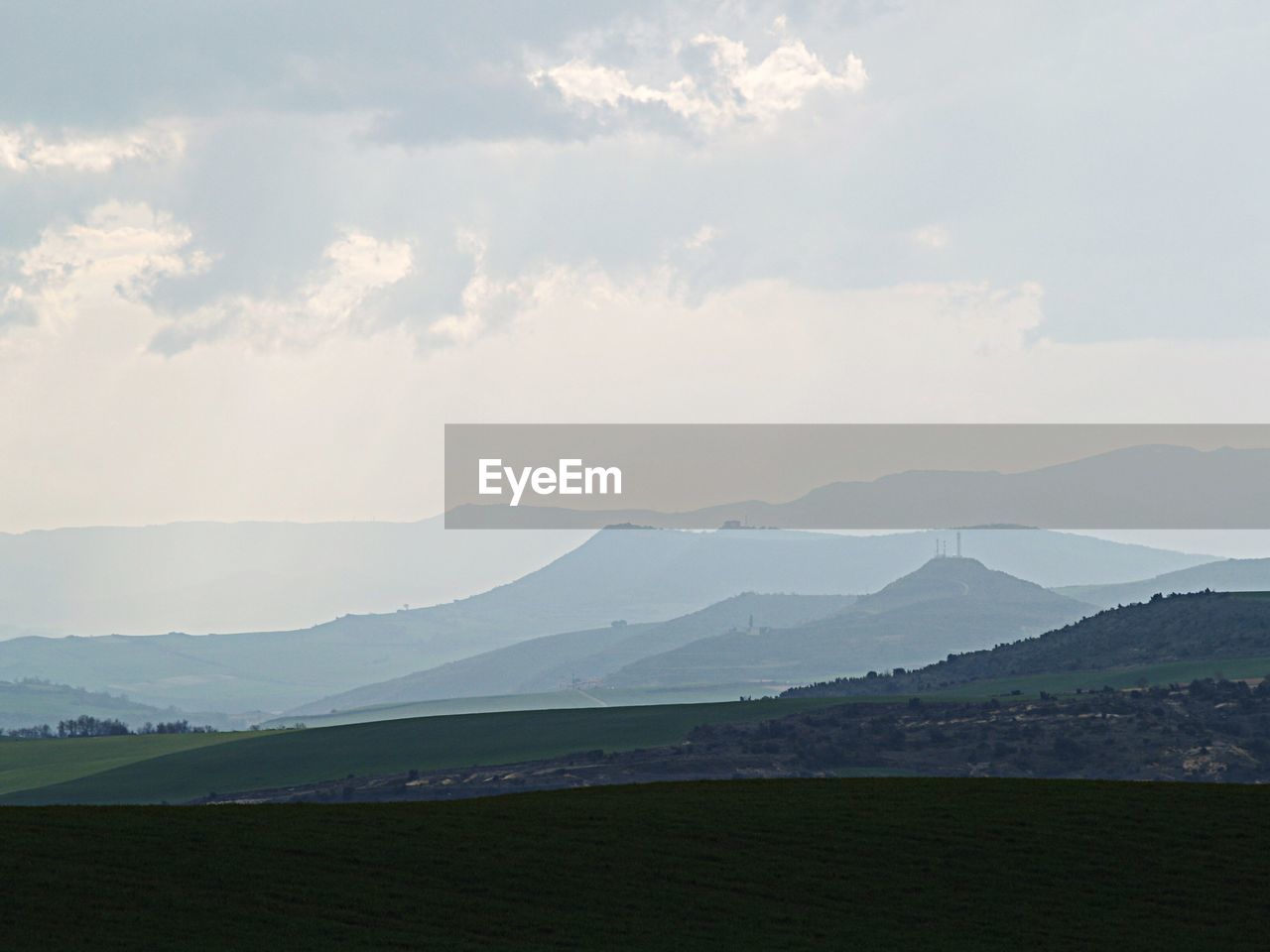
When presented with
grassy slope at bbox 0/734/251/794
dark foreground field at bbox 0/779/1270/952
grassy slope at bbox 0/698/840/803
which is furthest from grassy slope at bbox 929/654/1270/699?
dark foreground field at bbox 0/779/1270/952

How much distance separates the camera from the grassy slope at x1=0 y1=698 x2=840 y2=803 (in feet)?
518

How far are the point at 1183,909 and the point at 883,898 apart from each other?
30.9 ft

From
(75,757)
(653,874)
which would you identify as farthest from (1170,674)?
(653,874)

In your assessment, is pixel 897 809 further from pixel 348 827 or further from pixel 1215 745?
pixel 1215 745

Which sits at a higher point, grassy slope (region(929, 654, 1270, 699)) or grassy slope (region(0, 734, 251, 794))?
grassy slope (region(929, 654, 1270, 699))

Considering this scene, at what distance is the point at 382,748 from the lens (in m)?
172

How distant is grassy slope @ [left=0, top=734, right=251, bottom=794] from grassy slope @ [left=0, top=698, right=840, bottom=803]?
101 centimetres

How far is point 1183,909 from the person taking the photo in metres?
50.7

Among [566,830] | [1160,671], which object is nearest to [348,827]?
[566,830]

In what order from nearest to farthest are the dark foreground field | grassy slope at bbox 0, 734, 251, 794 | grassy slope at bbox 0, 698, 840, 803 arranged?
the dark foreground field < grassy slope at bbox 0, 698, 840, 803 < grassy slope at bbox 0, 734, 251, 794

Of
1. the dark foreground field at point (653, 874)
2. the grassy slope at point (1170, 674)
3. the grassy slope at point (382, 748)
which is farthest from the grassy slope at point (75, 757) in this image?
the dark foreground field at point (653, 874)

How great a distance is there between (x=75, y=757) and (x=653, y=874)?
499ft

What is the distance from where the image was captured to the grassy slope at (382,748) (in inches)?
6220

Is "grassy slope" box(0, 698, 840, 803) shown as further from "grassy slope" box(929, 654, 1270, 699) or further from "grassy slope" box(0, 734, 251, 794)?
"grassy slope" box(929, 654, 1270, 699)
